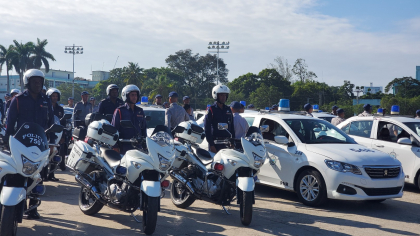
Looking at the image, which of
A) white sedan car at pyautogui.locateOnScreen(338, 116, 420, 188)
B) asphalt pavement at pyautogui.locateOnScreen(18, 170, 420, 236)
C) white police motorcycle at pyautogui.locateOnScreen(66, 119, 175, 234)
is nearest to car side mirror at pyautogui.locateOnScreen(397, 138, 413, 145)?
white sedan car at pyautogui.locateOnScreen(338, 116, 420, 188)

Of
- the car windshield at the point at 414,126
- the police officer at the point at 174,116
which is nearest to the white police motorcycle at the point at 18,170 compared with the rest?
the police officer at the point at 174,116

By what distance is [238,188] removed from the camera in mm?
6414

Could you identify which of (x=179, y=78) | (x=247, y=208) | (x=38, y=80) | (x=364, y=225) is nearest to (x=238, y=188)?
(x=247, y=208)

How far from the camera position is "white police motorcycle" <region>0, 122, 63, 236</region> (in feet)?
16.0

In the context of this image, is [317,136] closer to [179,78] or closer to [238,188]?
[238,188]

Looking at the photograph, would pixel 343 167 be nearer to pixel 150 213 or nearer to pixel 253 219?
pixel 253 219

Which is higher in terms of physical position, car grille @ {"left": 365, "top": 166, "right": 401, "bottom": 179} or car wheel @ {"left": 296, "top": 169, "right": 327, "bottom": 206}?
car grille @ {"left": 365, "top": 166, "right": 401, "bottom": 179}

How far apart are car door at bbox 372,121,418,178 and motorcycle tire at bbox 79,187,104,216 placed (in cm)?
628

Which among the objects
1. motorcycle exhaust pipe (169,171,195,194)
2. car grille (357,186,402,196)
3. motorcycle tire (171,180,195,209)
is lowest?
motorcycle tire (171,180,195,209)

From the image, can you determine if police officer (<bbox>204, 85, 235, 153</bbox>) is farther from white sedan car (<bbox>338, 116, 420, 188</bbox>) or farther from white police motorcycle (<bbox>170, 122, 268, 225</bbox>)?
white sedan car (<bbox>338, 116, 420, 188</bbox>)

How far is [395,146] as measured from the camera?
988 cm

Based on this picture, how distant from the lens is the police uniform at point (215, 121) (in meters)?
7.57

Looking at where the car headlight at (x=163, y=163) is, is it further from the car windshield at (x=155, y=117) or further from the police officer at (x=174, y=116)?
the car windshield at (x=155, y=117)

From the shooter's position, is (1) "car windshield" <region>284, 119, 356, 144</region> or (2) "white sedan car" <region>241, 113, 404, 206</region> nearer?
(2) "white sedan car" <region>241, 113, 404, 206</region>
